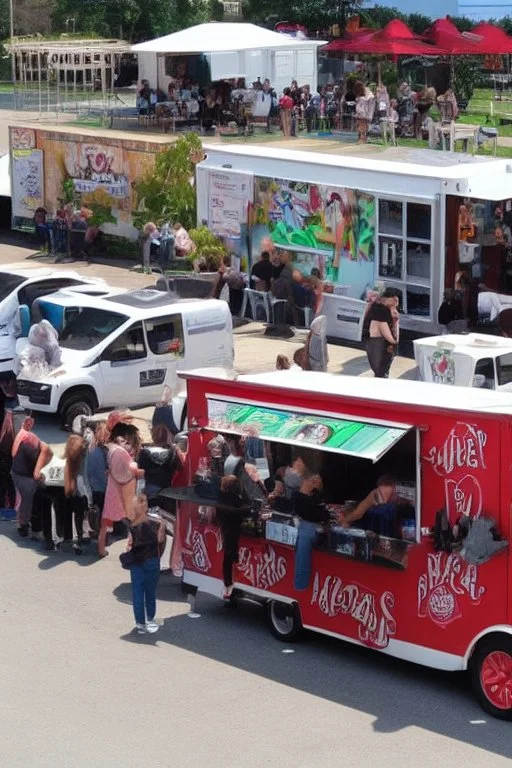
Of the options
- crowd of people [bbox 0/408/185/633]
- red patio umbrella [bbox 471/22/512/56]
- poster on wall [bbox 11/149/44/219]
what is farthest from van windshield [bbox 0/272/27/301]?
red patio umbrella [bbox 471/22/512/56]

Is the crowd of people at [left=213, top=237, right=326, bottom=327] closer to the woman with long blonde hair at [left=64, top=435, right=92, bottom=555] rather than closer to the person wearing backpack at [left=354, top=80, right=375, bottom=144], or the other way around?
the woman with long blonde hair at [left=64, top=435, right=92, bottom=555]

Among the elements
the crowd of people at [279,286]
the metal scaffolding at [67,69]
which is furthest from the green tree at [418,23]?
the crowd of people at [279,286]

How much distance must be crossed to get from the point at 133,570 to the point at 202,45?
25.9m

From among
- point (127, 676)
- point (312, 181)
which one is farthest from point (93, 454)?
point (312, 181)

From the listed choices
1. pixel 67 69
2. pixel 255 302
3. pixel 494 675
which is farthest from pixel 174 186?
pixel 494 675

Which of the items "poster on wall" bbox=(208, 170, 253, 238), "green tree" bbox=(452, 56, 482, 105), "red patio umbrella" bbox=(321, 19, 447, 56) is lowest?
"poster on wall" bbox=(208, 170, 253, 238)

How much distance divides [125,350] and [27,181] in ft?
49.3

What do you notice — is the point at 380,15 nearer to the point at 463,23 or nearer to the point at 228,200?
the point at 463,23

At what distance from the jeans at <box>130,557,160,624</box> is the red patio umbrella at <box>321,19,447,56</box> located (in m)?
26.8

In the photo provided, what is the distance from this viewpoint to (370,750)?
9.38 meters

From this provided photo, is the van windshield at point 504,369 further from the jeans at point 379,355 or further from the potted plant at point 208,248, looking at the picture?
the potted plant at point 208,248

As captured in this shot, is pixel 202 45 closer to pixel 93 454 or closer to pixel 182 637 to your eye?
pixel 93 454

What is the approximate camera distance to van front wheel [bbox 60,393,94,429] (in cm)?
1792

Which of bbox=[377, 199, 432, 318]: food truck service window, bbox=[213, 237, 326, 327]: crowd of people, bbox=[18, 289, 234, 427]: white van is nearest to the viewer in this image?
bbox=[18, 289, 234, 427]: white van
